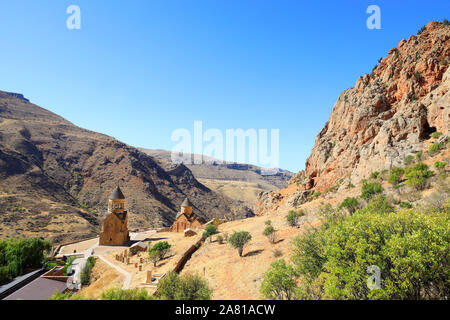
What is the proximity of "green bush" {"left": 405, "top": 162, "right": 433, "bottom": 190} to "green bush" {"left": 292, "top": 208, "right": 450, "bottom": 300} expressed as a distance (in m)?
16.1

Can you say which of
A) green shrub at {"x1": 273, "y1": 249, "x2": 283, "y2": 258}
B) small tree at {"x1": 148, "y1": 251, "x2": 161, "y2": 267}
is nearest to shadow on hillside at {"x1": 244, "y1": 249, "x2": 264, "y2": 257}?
green shrub at {"x1": 273, "y1": 249, "x2": 283, "y2": 258}

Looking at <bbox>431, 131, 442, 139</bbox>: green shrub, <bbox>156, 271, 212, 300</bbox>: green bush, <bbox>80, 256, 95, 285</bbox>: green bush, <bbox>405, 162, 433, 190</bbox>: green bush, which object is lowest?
<bbox>80, 256, 95, 285</bbox>: green bush

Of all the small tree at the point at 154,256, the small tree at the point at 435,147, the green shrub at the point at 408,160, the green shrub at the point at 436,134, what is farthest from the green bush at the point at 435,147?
the small tree at the point at 154,256

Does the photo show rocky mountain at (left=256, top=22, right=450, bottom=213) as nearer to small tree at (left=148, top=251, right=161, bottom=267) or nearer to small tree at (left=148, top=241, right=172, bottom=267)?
small tree at (left=148, top=241, right=172, bottom=267)

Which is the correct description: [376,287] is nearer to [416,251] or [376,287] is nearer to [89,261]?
[416,251]

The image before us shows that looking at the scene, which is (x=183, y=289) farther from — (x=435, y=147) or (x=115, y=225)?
(x=115, y=225)

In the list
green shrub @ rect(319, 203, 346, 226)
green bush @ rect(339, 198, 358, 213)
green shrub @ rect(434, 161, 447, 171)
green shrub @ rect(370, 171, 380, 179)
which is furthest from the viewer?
green shrub @ rect(370, 171, 380, 179)

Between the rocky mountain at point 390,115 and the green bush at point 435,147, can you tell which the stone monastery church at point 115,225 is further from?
the green bush at point 435,147

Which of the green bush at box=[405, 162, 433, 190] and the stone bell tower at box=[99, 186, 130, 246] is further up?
the green bush at box=[405, 162, 433, 190]

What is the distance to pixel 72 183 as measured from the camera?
277 ft

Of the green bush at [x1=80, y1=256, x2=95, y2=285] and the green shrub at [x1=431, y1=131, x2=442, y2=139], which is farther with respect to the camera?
the green shrub at [x1=431, y1=131, x2=442, y2=139]

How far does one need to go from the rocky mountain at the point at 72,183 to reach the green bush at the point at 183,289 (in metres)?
47.7

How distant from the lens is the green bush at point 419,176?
75.8 ft

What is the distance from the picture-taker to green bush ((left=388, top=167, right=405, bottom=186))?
27278 millimetres
